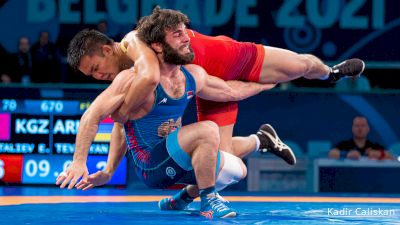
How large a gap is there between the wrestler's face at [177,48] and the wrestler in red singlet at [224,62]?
0.53 metres

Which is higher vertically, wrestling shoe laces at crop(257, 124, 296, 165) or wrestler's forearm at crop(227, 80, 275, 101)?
wrestler's forearm at crop(227, 80, 275, 101)

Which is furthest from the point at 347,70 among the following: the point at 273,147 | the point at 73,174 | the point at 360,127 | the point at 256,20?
the point at 256,20

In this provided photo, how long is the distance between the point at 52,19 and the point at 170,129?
5576 millimetres

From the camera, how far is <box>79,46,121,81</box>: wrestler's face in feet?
18.6

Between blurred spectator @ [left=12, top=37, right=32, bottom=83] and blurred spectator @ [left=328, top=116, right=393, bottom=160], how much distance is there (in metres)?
3.53

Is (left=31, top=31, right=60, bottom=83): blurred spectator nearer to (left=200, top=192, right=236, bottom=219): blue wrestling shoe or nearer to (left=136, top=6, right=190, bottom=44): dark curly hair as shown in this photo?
(left=136, top=6, right=190, bottom=44): dark curly hair

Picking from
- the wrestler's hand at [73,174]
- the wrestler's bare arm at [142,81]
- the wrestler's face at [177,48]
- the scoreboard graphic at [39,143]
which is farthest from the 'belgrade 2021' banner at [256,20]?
the wrestler's hand at [73,174]

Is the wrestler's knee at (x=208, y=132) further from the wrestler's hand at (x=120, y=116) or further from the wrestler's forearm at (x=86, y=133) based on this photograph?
the wrestler's forearm at (x=86, y=133)

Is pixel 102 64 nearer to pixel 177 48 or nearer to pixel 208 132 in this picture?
pixel 177 48

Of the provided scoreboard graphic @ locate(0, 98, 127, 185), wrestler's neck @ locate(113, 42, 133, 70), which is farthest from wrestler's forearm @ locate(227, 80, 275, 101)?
scoreboard graphic @ locate(0, 98, 127, 185)

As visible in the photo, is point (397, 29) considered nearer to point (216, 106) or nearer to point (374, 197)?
point (374, 197)

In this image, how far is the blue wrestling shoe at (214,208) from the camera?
17.8 feet

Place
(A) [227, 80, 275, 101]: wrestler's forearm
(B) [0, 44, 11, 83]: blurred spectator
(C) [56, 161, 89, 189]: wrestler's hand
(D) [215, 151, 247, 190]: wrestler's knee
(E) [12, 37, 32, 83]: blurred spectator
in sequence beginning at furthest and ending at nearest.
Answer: (E) [12, 37, 32, 83]: blurred spectator, (B) [0, 44, 11, 83]: blurred spectator, (A) [227, 80, 275, 101]: wrestler's forearm, (D) [215, 151, 247, 190]: wrestler's knee, (C) [56, 161, 89, 189]: wrestler's hand

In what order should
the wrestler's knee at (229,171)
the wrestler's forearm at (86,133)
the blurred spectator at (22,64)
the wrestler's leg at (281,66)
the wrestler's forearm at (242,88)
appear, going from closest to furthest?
the wrestler's forearm at (86,133), the wrestler's knee at (229,171), the wrestler's forearm at (242,88), the wrestler's leg at (281,66), the blurred spectator at (22,64)
